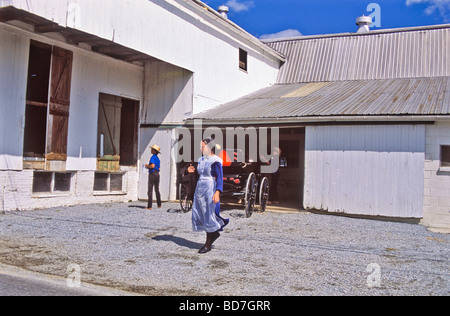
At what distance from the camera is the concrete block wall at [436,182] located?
11867 millimetres

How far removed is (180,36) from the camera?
14977 millimetres

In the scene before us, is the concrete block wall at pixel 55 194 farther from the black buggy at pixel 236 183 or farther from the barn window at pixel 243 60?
the barn window at pixel 243 60

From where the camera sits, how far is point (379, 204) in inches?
491

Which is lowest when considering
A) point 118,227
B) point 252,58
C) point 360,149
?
point 118,227

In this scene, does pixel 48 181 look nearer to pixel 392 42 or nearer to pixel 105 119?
pixel 105 119

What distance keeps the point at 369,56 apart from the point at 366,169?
33.2 ft

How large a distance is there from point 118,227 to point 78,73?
5.93 metres

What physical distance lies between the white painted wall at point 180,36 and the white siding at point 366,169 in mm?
4966

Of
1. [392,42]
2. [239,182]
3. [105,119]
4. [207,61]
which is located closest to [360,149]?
[239,182]

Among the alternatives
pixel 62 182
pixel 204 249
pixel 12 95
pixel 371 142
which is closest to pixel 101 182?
pixel 62 182

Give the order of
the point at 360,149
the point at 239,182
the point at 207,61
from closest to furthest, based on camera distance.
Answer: the point at 239,182 < the point at 360,149 < the point at 207,61

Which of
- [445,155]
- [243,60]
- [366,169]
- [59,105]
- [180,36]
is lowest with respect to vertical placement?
[366,169]

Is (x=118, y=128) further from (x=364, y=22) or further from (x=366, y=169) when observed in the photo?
(x=364, y=22)

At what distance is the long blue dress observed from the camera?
23.9 feet
